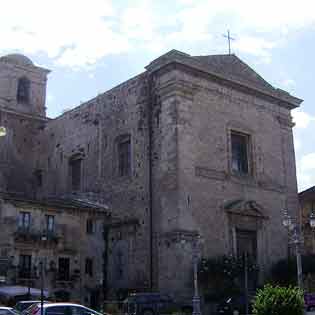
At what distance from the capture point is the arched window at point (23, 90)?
149 feet

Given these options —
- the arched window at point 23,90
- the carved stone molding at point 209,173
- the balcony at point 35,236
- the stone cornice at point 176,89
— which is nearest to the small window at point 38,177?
the arched window at point 23,90

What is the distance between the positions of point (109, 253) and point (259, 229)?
8860 mm

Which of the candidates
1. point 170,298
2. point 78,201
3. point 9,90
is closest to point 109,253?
point 78,201

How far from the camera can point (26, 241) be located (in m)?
29.5

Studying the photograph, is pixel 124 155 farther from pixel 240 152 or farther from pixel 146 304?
pixel 146 304

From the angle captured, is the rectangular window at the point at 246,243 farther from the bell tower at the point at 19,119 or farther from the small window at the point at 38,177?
the bell tower at the point at 19,119

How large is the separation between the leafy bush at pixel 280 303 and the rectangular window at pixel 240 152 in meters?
17.7

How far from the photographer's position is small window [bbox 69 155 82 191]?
1532 inches

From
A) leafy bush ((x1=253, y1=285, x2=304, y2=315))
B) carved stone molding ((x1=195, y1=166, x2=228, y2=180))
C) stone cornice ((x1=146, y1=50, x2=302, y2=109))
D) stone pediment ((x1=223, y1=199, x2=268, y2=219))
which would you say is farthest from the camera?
stone pediment ((x1=223, y1=199, x2=268, y2=219))

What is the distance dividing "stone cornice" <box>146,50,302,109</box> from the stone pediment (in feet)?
23.2

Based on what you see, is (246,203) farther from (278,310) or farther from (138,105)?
(278,310)

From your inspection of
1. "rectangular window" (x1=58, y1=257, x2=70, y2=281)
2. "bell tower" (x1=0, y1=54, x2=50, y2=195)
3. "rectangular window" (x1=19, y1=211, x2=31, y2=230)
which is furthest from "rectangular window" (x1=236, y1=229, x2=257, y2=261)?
"bell tower" (x1=0, y1=54, x2=50, y2=195)

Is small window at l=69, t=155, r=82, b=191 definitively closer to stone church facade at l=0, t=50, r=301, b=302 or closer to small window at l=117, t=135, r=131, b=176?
stone church facade at l=0, t=50, r=301, b=302

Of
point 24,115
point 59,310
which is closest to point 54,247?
point 59,310
